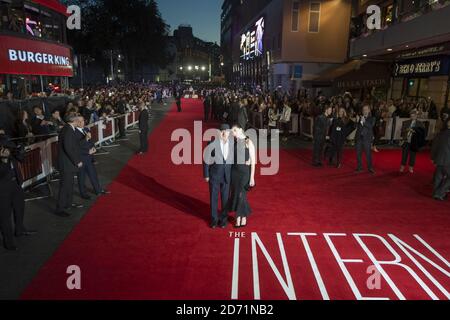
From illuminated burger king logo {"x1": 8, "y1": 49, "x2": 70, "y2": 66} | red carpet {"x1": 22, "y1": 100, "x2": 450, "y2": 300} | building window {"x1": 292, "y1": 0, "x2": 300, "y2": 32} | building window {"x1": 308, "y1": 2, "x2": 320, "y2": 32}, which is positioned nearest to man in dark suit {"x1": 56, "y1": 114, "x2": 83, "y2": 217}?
red carpet {"x1": 22, "y1": 100, "x2": 450, "y2": 300}

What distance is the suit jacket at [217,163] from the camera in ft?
21.2

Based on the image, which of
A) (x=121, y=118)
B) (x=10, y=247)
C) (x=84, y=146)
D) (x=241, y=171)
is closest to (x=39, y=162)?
(x=84, y=146)

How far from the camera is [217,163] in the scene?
648 cm

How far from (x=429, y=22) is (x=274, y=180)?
34.2ft

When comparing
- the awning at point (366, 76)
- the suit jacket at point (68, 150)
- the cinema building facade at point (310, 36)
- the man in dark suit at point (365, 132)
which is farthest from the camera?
the cinema building facade at point (310, 36)

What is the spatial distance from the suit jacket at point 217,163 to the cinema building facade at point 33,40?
30.7 ft

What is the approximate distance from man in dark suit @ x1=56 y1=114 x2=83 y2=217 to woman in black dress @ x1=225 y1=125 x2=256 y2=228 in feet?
11.0

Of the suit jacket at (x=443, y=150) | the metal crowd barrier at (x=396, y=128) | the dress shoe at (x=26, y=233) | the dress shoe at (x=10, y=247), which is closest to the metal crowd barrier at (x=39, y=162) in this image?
the dress shoe at (x=26, y=233)

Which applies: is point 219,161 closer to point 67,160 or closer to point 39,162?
point 67,160

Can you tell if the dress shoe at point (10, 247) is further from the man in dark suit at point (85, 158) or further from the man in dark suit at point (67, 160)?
the man in dark suit at point (85, 158)

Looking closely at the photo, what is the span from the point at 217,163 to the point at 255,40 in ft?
139

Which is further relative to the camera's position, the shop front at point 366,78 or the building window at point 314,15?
the building window at point 314,15

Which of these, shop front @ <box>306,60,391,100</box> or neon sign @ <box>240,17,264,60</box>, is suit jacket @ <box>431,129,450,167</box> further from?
neon sign @ <box>240,17,264,60</box>
